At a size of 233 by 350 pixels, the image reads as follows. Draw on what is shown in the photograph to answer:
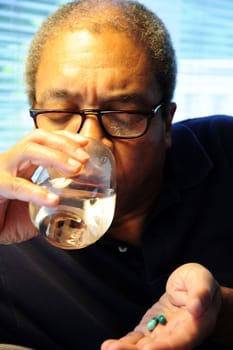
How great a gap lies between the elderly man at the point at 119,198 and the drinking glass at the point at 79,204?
0.19m

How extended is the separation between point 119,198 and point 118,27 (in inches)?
14.7

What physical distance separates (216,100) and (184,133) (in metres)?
1.04

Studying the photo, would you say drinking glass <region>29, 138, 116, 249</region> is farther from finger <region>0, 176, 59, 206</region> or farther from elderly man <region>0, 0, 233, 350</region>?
elderly man <region>0, 0, 233, 350</region>

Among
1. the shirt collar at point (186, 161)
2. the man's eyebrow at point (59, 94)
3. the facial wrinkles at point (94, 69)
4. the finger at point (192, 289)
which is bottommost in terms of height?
the finger at point (192, 289)

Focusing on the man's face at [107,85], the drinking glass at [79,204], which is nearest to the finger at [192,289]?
the drinking glass at [79,204]

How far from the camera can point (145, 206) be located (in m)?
1.06

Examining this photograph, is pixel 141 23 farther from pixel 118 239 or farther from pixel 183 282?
pixel 183 282

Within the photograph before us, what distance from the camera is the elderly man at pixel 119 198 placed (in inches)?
34.7

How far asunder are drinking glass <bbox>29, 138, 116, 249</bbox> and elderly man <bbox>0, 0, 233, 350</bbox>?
19 cm

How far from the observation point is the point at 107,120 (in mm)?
882

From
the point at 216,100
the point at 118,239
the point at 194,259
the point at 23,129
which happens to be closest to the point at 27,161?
the point at 118,239

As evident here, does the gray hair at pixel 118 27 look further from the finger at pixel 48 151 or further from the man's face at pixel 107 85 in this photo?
the finger at pixel 48 151

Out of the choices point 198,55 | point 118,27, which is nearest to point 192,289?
point 118,27

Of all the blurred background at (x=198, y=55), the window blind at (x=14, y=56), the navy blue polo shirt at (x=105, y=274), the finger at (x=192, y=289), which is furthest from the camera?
the blurred background at (x=198, y=55)
